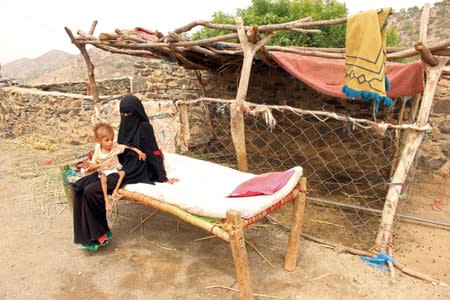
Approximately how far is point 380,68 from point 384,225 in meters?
1.31

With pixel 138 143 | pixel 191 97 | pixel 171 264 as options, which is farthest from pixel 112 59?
pixel 171 264

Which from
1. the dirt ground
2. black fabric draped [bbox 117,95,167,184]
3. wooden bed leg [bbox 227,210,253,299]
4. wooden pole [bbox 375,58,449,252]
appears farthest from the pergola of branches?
wooden bed leg [bbox 227,210,253,299]

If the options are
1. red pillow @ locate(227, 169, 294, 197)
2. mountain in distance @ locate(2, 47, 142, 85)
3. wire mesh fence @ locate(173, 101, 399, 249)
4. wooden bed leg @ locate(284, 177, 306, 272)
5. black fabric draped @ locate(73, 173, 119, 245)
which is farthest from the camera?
mountain in distance @ locate(2, 47, 142, 85)

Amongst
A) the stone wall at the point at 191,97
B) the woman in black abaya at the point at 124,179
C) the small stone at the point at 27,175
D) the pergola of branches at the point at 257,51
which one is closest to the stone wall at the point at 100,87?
the stone wall at the point at 191,97

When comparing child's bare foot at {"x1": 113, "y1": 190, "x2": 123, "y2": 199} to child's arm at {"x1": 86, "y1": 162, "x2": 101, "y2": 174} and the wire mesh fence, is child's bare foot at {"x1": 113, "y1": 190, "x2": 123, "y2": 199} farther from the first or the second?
the wire mesh fence

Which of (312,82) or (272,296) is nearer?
(272,296)

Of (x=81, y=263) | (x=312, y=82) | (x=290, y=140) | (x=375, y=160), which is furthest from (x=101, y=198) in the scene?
(x=375, y=160)

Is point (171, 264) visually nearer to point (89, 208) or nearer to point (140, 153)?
point (89, 208)

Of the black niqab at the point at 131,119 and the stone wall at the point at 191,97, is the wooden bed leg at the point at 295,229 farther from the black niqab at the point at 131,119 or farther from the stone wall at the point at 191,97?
the stone wall at the point at 191,97

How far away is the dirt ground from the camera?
8.71 ft

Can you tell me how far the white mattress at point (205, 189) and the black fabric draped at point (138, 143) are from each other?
0.15 meters

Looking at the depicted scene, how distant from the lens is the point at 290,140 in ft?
19.8

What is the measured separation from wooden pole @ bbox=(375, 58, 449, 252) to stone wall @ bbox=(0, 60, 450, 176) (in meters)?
2.31

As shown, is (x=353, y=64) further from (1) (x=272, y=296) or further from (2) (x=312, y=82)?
(1) (x=272, y=296)
